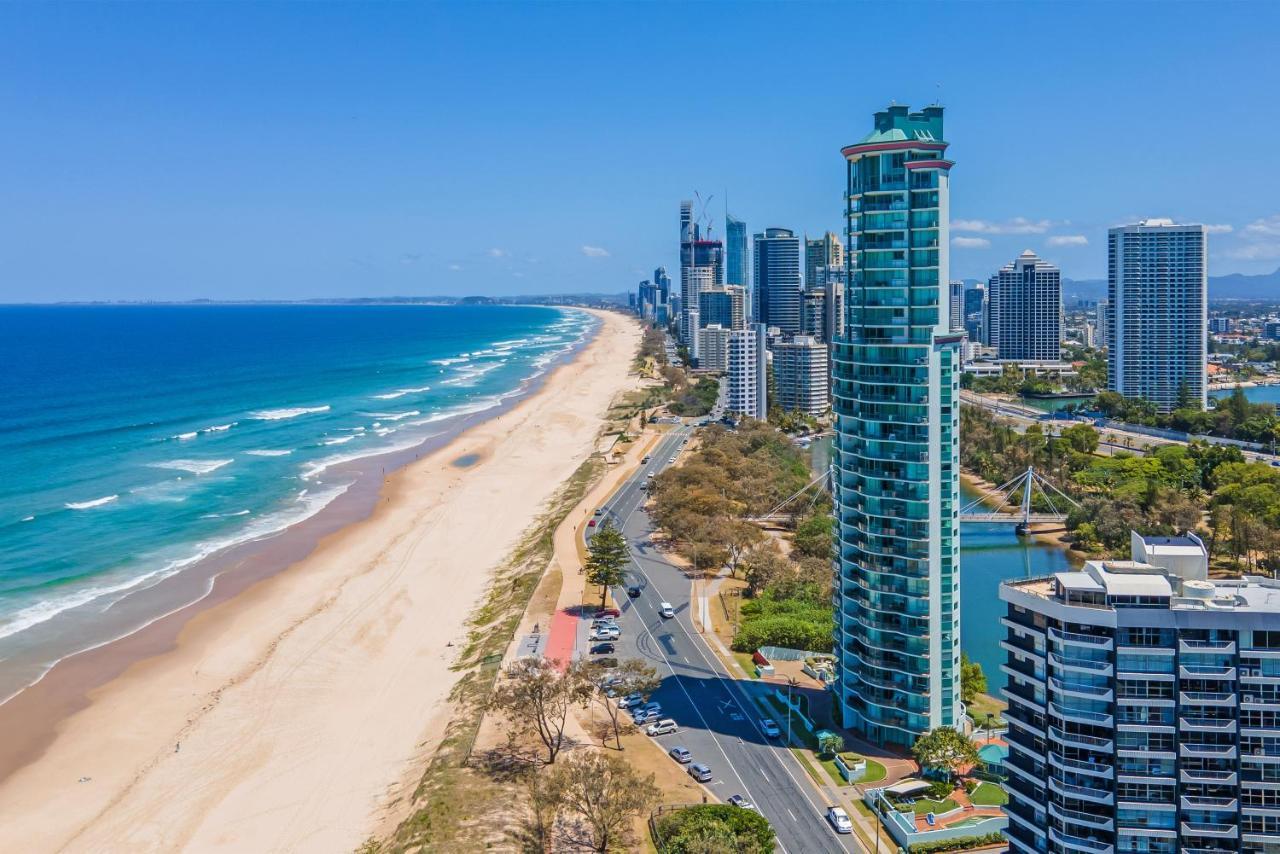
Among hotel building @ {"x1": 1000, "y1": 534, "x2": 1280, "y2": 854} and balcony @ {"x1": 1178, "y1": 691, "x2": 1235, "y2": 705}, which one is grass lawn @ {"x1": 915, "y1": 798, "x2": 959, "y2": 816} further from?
balcony @ {"x1": 1178, "y1": 691, "x2": 1235, "y2": 705}

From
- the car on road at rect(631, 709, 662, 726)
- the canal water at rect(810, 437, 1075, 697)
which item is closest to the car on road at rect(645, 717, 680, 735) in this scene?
the car on road at rect(631, 709, 662, 726)

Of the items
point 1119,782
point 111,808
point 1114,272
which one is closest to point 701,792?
point 1119,782

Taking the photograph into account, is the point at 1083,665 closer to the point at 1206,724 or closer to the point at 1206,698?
the point at 1206,698

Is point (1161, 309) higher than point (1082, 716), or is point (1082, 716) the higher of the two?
point (1161, 309)

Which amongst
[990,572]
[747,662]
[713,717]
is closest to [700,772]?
[713,717]

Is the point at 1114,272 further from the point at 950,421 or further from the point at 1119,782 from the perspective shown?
the point at 1119,782

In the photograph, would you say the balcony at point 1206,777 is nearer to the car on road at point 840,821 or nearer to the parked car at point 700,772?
the car on road at point 840,821
